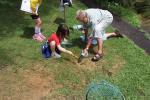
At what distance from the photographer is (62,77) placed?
26.9 feet

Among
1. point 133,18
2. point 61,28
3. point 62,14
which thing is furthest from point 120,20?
point 61,28

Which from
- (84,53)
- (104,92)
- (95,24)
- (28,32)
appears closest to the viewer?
(104,92)

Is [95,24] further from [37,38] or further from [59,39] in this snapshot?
[37,38]

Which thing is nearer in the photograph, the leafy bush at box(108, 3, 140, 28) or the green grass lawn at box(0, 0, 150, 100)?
the green grass lawn at box(0, 0, 150, 100)

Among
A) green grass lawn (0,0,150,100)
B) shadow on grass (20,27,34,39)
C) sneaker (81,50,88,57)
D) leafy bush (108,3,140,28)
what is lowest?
green grass lawn (0,0,150,100)

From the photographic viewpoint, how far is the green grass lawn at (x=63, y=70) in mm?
7656

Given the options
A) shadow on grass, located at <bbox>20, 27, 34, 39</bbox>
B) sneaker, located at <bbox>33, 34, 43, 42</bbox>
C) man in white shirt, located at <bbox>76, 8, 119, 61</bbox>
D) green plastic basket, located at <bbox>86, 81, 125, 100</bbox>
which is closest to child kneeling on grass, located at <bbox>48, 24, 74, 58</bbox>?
man in white shirt, located at <bbox>76, 8, 119, 61</bbox>

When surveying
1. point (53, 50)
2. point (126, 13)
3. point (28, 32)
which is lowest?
point (28, 32)

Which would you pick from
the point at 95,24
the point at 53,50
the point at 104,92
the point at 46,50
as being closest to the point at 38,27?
the point at 46,50

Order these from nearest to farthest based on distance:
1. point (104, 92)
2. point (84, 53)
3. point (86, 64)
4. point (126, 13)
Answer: point (104, 92)
point (86, 64)
point (84, 53)
point (126, 13)

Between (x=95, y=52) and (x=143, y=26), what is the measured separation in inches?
118

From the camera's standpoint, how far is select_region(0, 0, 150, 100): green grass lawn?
7.66 metres

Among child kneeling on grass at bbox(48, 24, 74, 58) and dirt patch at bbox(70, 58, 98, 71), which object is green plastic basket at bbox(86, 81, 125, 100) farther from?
child kneeling on grass at bbox(48, 24, 74, 58)

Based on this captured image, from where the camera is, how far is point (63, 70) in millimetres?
8469
